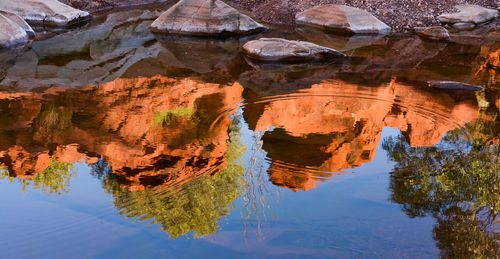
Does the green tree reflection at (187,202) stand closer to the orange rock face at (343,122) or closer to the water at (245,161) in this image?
the water at (245,161)

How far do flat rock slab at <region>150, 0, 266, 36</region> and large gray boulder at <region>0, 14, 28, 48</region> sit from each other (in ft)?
11.4

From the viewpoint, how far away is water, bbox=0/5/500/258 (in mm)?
4422

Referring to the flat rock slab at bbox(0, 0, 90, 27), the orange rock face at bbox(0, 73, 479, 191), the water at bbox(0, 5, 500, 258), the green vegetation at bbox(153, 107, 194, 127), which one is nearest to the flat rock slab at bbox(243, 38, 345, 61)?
the water at bbox(0, 5, 500, 258)

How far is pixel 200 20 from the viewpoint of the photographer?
44.3ft

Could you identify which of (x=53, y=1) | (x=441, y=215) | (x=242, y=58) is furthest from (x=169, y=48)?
(x=441, y=215)

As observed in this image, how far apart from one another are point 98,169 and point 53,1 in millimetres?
11239

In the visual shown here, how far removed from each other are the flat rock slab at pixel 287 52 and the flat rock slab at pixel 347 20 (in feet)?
11.3

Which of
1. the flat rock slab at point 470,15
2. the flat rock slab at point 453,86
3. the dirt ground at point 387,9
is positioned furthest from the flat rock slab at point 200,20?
the flat rock slab at point 470,15

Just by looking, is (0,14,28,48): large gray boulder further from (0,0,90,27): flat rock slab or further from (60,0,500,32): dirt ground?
(60,0,500,32): dirt ground

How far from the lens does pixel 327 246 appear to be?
429cm

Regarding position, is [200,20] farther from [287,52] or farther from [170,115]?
[170,115]

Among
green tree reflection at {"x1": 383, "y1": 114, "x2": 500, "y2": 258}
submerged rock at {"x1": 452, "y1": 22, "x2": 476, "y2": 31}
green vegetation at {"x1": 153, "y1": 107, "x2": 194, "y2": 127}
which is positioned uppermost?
green tree reflection at {"x1": 383, "y1": 114, "x2": 500, "y2": 258}

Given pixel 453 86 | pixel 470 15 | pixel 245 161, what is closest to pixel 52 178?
pixel 245 161

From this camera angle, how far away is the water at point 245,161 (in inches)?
174
